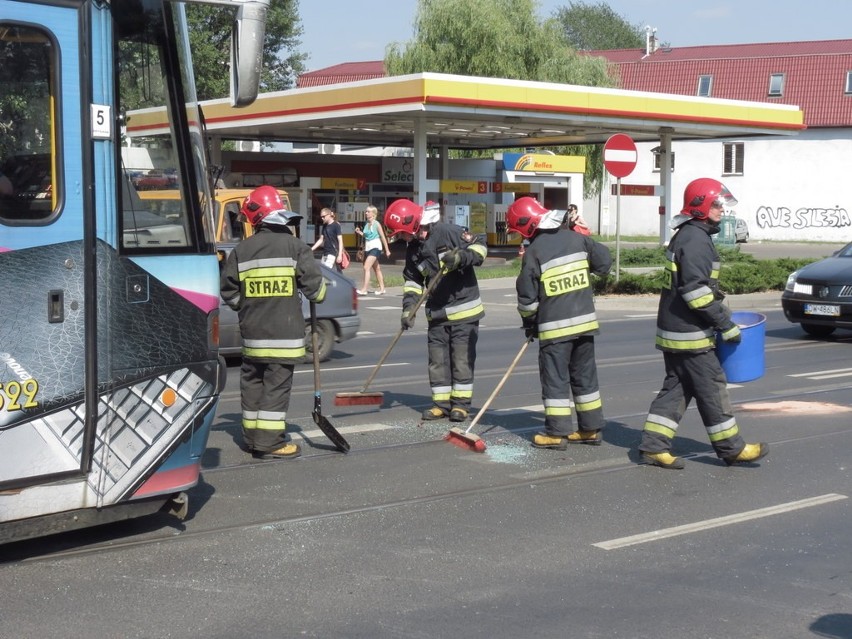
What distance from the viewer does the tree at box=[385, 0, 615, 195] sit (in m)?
40.4

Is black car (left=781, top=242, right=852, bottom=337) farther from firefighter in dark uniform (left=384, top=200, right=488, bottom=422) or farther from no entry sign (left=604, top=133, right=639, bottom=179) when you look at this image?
firefighter in dark uniform (left=384, top=200, right=488, bottom=422)

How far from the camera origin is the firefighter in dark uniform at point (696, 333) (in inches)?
305

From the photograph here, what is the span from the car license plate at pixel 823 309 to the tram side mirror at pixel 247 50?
37.8 feet

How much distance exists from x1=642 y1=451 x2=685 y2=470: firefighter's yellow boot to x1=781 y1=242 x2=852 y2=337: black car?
315 inches

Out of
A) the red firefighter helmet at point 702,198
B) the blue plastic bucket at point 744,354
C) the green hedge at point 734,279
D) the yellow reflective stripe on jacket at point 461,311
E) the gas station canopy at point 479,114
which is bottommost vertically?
Answer: the green hedge at point 734,279

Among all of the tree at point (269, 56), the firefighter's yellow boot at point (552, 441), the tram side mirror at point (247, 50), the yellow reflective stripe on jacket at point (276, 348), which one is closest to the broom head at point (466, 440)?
the firefighter's yellow boot at point (552, 441)

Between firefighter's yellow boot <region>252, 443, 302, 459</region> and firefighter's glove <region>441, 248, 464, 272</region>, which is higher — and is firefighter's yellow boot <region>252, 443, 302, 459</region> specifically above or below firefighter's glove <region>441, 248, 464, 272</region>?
below

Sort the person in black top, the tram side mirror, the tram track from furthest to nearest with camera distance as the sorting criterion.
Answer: the person in black top → the tram track → the tram side mirror

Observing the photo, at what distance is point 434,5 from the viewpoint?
135 feet

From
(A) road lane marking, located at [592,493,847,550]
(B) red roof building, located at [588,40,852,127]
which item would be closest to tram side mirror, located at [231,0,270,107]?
(A) road lane marking, located at [592,493,847,550]

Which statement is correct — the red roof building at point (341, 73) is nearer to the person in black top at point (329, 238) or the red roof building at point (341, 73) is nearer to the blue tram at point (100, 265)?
the person in black top at point (329, 238)

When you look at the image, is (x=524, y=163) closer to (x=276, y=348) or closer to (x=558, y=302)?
(x=558, y=302)

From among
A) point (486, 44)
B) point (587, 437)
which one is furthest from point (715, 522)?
point (486, 44)

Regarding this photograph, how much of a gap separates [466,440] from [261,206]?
228cm
